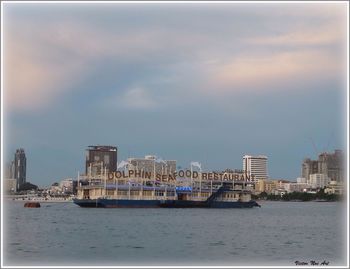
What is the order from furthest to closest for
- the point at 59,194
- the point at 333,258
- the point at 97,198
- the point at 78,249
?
1. the point at 59,194
2. the point at 97,198
3. the point at 78,249
4. the point at 333,258

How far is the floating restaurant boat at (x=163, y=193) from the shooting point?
76.9 m

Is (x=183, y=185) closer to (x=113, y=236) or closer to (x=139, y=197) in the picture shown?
(x=139, y=197)

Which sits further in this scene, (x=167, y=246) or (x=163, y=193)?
(x=163, y=193)

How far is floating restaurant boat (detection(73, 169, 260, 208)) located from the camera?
252ft

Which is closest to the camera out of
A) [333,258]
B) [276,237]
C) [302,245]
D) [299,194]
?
[333,258]

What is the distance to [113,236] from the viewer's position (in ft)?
112

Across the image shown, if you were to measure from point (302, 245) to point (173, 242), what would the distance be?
20.6 ft

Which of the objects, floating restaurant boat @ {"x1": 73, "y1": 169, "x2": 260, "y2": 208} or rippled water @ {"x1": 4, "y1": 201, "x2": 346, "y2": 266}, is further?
floating restaurant boat @ {"x1": 73, "y1": 169, "x2": 260, "y2": 208}

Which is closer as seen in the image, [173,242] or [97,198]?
[173,242]

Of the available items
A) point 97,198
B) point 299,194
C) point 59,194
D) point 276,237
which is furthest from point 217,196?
point 59,194

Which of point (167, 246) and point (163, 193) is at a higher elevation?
point (163, 193)

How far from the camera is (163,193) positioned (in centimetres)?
7944

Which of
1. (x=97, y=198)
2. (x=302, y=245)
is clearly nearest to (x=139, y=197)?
(x=97, y=198)

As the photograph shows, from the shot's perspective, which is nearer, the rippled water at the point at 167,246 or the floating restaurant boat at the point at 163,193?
the rippled water at the point at 167,246
